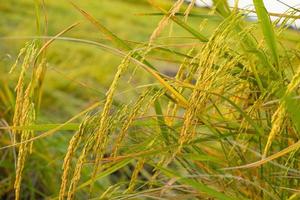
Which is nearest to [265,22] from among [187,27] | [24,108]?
[187,27]

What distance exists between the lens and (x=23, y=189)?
2088 mm

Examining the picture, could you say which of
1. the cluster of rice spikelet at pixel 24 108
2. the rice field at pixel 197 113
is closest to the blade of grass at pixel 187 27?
the rice field at pixel 197 113

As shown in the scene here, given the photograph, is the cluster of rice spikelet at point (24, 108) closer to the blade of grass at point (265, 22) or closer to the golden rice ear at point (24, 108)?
the golden rice ear at point (24, 108)

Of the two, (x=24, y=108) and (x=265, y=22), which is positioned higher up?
(x=265, y=22)

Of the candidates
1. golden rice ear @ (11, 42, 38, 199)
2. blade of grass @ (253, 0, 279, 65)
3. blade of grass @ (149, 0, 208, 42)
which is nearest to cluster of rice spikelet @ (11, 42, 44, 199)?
golden rice ear @ (11, 42, 38, 199)

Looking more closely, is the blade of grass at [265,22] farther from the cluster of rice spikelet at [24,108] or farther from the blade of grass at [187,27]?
the cluster of rice spikelet at [24,108]

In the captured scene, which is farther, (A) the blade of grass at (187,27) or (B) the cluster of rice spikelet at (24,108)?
(A) the blade of grass at (187,27)

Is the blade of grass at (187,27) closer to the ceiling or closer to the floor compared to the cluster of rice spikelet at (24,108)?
closer to the ceiling

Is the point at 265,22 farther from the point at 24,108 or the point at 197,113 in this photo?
the point at 24,108

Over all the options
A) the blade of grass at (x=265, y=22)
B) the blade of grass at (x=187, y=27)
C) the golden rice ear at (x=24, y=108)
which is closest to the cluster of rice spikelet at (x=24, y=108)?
the golden rice ear at (x=24, y=108)

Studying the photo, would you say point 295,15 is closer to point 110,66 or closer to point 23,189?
point 23,189

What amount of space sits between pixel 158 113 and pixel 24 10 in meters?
2.79

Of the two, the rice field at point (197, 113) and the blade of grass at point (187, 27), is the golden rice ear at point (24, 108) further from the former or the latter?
the blade of grass at point (187, 27)

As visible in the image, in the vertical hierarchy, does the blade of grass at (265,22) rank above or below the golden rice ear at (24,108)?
above
